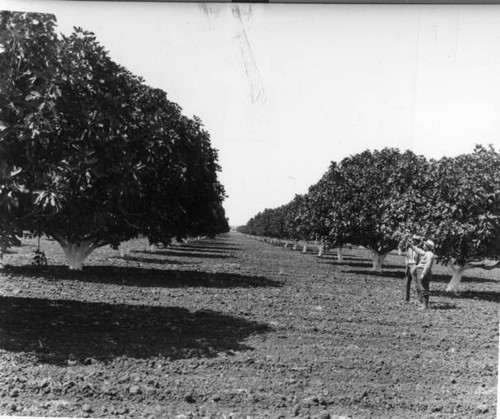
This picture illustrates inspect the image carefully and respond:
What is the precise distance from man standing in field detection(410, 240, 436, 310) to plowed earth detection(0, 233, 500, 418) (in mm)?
348

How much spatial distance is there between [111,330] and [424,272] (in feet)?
26.9

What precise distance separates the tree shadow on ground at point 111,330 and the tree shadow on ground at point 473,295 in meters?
8.78

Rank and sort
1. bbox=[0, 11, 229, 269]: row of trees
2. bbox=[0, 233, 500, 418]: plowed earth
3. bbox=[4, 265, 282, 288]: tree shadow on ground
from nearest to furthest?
bbox=[0, 233, 500, 418]: plowed earth < bbox=[0, 11, 229, 269]: row of trees < bbox=[4, 265, 282, 288]: tree shadow on ground

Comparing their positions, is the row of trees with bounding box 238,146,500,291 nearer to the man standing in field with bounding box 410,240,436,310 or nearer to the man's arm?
the man standing in field with bounding box 410,240,436,310

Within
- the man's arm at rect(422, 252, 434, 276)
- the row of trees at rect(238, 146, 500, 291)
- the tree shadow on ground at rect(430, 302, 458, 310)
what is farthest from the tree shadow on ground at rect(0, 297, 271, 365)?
the row of trees at rect(238, 146, 500, 291)

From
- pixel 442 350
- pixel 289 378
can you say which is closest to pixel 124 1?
pixel 289 378

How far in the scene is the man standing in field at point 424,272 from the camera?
14.0m

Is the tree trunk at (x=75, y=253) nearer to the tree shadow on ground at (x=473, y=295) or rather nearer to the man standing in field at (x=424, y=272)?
the man standing in field at (x=424, y=272)

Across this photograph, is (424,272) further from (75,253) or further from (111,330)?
(75,253)

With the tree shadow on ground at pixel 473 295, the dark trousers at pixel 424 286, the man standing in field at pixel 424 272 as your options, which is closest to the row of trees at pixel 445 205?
the tree shadow on ground at pixel 473 295

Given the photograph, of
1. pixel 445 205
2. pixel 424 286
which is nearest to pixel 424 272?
pixel 424 286

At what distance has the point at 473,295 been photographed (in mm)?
17859

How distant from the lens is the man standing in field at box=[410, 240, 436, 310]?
552 inches

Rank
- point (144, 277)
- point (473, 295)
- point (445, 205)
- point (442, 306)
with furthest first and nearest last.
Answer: point (144, 277), point (473, 295), point (445, 205), point (442, 306)
